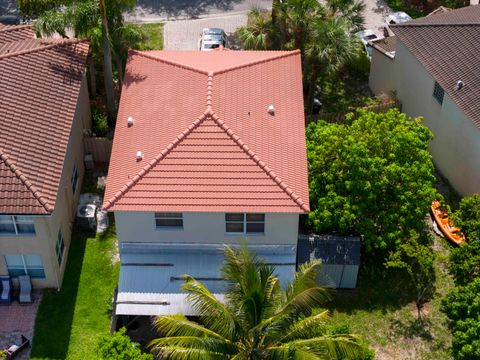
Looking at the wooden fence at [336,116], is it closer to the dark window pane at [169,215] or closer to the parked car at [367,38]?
the parked car at [367,38]

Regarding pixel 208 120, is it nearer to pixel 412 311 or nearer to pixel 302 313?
pixel 302 313

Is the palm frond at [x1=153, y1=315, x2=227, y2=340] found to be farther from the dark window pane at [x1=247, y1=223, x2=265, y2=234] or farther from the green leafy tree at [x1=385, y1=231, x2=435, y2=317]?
the green leafy tree at [x1=385, y1=231, x2=435, y2=317]

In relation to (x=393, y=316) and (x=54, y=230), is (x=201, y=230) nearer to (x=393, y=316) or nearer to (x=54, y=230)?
(x=54, y=230)

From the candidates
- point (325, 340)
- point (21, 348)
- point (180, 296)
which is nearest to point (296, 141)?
point (180, 296)

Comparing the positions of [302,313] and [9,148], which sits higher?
[9,148]

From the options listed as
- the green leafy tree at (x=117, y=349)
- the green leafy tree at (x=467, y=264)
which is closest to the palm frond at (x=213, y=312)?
the green leafy tree at (x=117, y=349)
